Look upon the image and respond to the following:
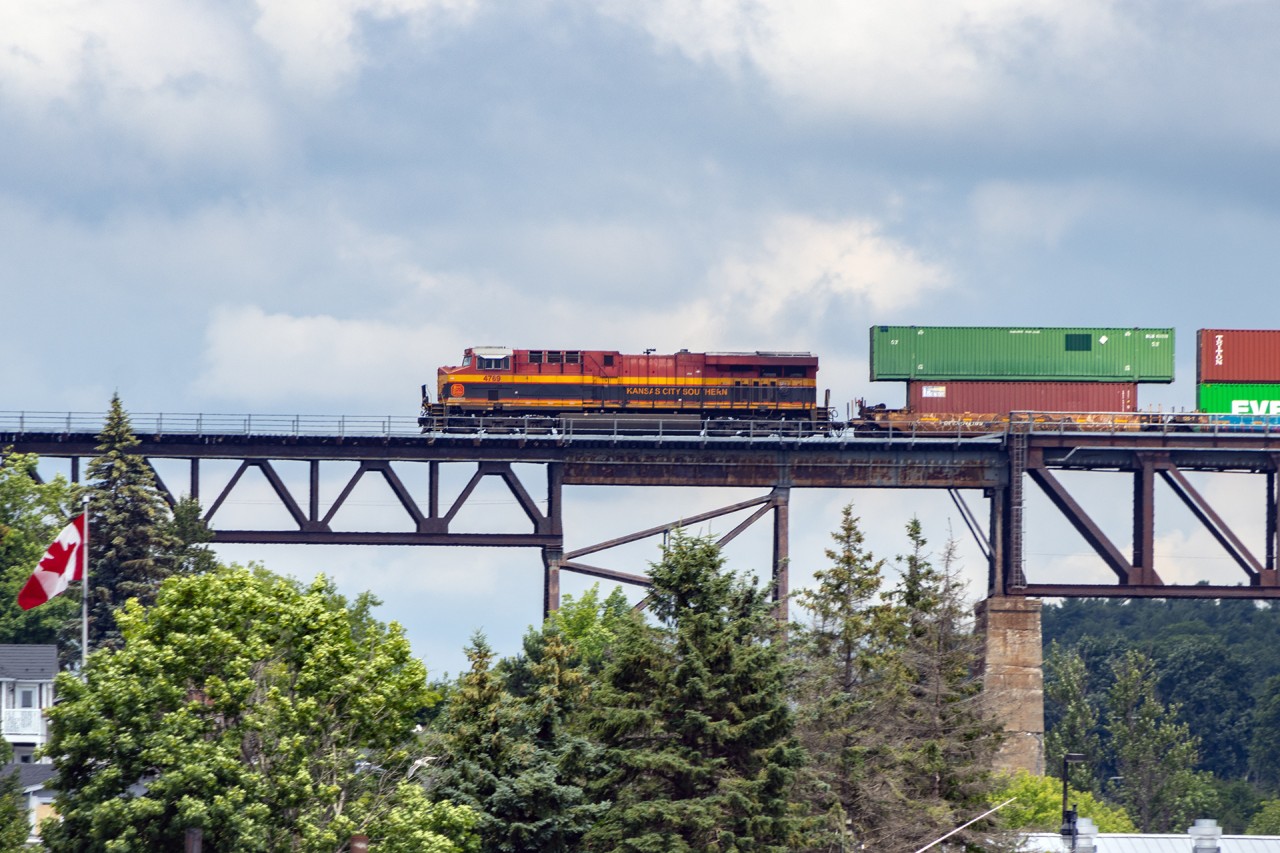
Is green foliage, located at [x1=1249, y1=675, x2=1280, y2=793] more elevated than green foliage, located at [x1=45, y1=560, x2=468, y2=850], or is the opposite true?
green foliage, located at [x1=45, y1=560, x2=468, y2=850]

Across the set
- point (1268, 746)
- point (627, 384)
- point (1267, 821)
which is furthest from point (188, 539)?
point (1268, 746)

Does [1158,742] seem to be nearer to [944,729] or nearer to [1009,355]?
[1009,355]

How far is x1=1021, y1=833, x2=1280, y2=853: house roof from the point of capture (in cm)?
8326

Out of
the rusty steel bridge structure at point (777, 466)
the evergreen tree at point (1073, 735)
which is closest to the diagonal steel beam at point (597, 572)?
the rusty steel bridge structure at point (777, 466)

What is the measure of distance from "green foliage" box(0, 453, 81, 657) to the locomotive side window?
43.6m

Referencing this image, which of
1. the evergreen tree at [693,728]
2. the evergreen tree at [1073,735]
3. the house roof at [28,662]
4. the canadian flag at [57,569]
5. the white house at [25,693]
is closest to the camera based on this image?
the evergreen tree at [693,728]

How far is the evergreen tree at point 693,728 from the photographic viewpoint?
179 ft

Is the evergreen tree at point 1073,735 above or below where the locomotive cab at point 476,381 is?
below

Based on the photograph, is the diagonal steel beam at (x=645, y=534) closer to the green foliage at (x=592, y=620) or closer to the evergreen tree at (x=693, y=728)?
Answer: the green foliage at (x=592, y=620)

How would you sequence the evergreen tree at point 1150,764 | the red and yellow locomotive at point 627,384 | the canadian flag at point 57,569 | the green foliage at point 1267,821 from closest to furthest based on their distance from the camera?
1. the canadian flag at point 57,569
2. the red and yellow locomotive at point 627,384
3. the evergreen tree at point 1150,764
4. the green foliage at point 1267,821

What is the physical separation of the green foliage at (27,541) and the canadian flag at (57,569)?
32797mm

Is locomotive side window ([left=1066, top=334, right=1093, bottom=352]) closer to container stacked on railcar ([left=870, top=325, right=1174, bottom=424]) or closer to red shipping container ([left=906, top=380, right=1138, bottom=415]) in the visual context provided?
container stacked on railcar ([left=870, top=325, right=1174, bottom=424])

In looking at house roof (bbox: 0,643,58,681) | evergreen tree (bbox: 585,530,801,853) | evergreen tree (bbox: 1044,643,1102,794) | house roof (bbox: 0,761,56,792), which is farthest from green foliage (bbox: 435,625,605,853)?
evergreen tree (bbox: 1044,643,1102,794)

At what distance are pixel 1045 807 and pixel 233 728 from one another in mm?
64365
